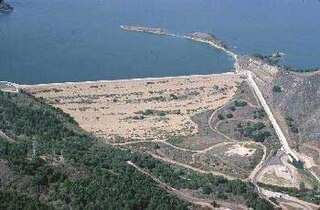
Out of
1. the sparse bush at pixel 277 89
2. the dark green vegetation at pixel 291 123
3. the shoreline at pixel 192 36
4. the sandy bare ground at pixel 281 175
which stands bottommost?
the sandy bare ground at pixel 281 175

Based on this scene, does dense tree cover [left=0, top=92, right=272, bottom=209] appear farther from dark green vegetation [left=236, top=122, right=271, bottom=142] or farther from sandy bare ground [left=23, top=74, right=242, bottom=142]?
dark green vegetation [left=236, top=122, right=271, bottom=142]

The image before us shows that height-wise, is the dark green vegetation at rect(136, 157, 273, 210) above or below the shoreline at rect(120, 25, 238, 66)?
below

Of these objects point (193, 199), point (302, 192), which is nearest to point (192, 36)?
point (302, 192)

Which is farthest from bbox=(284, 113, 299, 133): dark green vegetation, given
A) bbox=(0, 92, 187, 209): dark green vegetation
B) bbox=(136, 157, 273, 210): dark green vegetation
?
bbox=(0, 92, 187, 209): dark green vegetation

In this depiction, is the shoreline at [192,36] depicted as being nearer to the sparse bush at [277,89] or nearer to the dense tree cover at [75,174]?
the sparse bush at [277,89]

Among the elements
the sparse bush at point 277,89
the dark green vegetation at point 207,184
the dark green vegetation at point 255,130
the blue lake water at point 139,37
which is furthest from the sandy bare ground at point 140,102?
the dark green vegetation at point 207,184

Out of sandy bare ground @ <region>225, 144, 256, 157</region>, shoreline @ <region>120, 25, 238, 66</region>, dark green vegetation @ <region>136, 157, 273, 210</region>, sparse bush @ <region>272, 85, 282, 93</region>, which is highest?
shoreline @ <region>120, 25, 238, 66</region>

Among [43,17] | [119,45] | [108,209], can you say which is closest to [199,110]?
[119,45]
